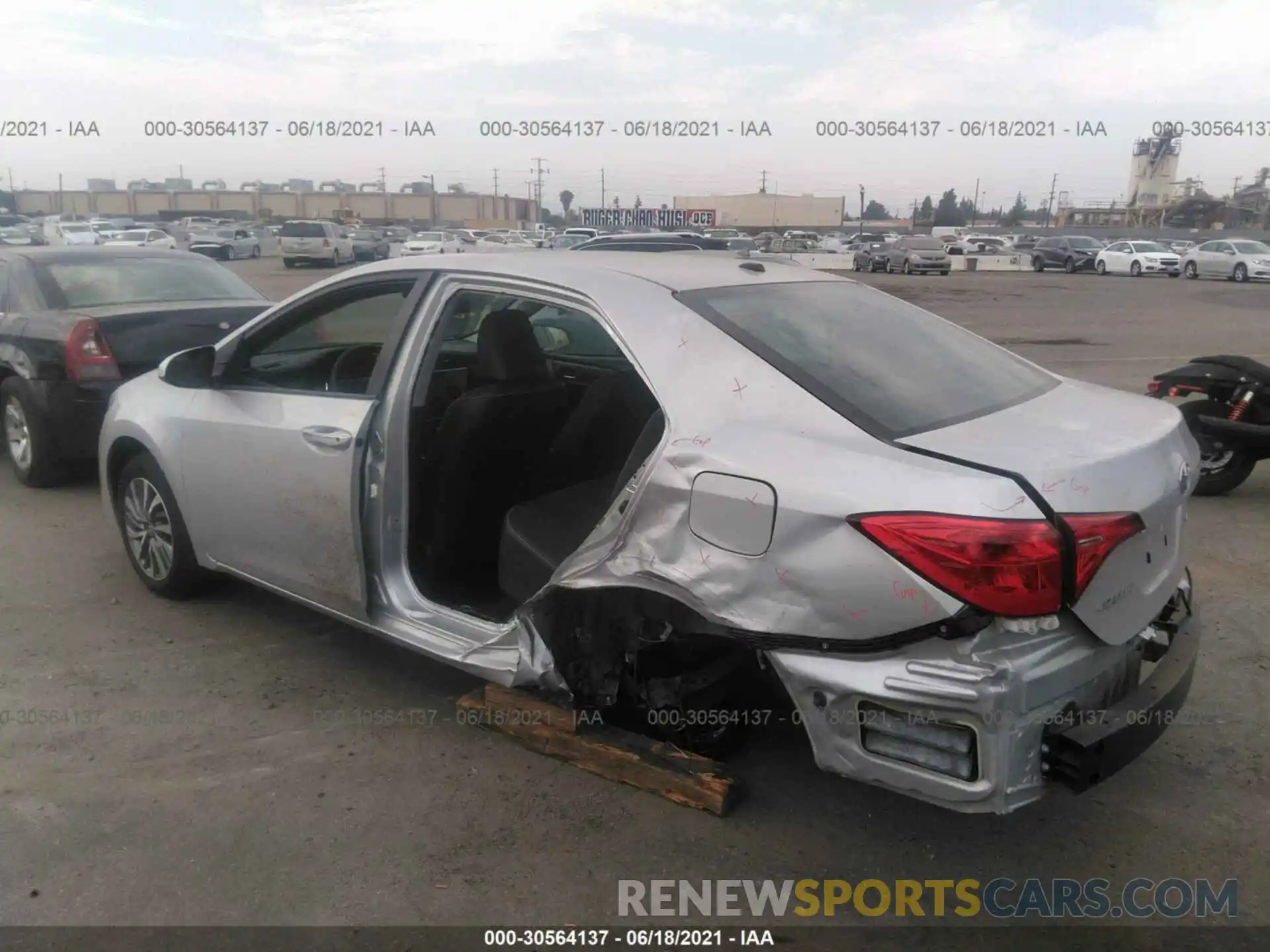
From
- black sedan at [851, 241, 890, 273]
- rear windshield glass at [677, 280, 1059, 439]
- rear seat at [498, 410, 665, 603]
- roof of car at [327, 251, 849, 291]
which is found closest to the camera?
rear windshield glass at [677, 280, 1059, 439]

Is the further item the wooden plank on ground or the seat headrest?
the seat headrest

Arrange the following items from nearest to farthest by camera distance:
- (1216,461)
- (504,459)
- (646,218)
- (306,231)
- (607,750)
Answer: (607,750) < (504,459) < (1216,461) < (306,231) < (646,218)

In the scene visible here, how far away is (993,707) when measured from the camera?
2232 mm

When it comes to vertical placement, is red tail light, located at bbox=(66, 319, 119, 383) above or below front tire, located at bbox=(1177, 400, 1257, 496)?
above

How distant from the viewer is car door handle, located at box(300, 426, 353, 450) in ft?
11.3

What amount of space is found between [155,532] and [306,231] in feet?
111

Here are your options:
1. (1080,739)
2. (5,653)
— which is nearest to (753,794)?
(1080,739)

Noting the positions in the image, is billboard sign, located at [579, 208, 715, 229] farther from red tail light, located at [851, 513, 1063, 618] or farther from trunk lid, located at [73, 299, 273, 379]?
red tail light, located at [851, 513, 1063, 618]

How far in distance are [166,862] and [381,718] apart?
0.91 metres

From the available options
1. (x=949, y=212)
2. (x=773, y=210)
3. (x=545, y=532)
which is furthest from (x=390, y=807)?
(x=949, y=212)

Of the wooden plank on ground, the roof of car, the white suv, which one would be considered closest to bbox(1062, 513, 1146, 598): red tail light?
the wooden plank on ground

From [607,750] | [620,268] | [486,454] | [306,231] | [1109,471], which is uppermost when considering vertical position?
[306,231]

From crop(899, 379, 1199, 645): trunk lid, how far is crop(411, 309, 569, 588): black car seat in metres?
1.75

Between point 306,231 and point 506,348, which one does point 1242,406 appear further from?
point 306,231
